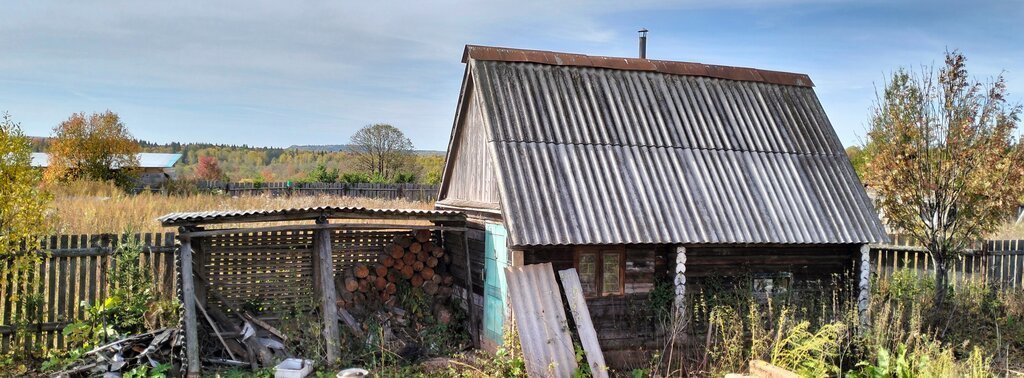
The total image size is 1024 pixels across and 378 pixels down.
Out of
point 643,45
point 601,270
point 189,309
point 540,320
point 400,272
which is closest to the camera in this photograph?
point 540,320

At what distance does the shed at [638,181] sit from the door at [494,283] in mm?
28

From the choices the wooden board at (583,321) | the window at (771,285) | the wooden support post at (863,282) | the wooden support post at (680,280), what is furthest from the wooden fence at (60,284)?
the wooden support post at (863,282)

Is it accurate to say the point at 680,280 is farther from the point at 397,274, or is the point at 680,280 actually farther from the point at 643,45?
the point at 643,45

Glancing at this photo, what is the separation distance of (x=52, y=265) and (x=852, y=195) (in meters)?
11.5

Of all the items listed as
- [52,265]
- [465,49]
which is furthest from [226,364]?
[465,49]

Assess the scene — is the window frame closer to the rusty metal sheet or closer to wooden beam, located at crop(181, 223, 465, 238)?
the rusty metal sheet

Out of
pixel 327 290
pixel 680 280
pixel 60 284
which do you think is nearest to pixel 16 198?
pixel 60 284

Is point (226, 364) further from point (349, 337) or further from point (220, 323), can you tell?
point (349, 337)

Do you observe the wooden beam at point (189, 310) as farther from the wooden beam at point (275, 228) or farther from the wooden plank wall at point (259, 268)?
the wooden plank wall at point (259, 268)

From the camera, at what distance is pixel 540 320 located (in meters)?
8.73

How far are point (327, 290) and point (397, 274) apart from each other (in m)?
1.45

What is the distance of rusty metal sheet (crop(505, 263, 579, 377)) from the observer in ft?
27.9

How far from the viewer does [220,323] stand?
9789 mm

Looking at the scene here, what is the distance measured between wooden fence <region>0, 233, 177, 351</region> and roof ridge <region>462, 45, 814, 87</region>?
534cm
